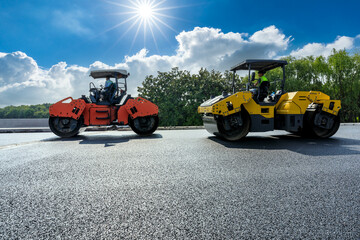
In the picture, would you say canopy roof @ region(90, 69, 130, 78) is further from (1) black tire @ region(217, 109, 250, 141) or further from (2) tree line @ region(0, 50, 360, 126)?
(2) tree line @ region(0, 50, 360, 126)

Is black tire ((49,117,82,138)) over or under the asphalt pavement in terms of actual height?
over

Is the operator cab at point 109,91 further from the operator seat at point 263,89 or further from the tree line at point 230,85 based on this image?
the tree line at point 230,85

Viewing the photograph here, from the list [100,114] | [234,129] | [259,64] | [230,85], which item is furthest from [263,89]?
[230,85]

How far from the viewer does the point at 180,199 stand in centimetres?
196

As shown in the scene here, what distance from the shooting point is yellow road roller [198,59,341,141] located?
18.6 feet

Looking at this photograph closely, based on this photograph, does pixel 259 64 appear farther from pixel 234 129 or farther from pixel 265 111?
pixel 234 129

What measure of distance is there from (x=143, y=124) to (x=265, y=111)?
14.0 ft

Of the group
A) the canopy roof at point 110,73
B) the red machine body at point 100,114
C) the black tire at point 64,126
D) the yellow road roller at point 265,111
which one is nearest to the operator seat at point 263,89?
the yellow road roller at point 265,111

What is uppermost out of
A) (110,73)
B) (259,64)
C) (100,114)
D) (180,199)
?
(110,73)

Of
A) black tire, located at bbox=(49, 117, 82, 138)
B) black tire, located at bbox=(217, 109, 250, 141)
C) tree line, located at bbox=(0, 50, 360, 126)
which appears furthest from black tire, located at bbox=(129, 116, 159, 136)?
tree line, located at bbox=(0, 50, 360, 126)

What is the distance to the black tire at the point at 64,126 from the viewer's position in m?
7.34

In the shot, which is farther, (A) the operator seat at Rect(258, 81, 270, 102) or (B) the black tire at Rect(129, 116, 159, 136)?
(B) the black tire at Rect(129, 116, 159, 136)

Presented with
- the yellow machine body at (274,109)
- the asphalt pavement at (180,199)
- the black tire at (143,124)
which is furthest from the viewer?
the black tire at (143,124)

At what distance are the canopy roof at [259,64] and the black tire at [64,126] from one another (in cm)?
582
